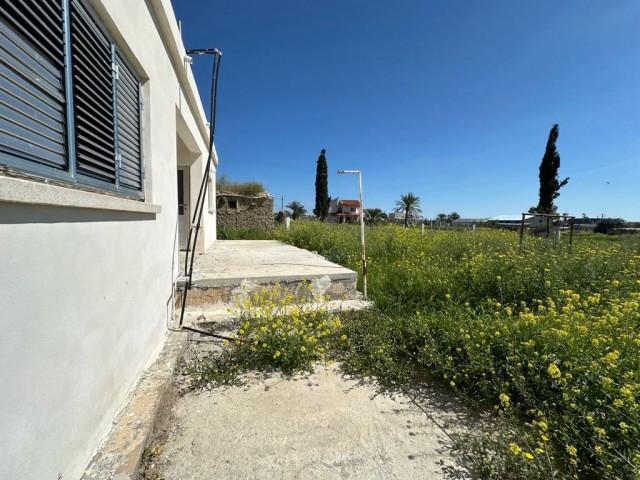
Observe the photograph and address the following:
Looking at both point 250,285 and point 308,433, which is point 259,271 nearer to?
point 250,285

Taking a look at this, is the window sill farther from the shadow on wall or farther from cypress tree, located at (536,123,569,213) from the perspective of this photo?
cypress tree, located at (536,123,569,213)

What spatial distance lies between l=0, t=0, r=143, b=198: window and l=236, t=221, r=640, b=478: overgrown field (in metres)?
2.49

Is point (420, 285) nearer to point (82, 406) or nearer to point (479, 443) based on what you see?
point (479, 443)

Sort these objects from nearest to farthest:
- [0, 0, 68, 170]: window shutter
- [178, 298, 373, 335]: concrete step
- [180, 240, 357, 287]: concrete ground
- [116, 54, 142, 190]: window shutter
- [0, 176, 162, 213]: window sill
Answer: [0, 176, 162, 213]: window sill → [0, 0, 68, 170]: window shutter → [116, 54, 142, 190]: window shutter → [178, 298, 373, 335]: concrete step → [180, 240, 357, 287]: concrete ground

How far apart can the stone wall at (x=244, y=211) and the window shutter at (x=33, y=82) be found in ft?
34.3

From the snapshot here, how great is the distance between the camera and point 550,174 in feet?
84.5

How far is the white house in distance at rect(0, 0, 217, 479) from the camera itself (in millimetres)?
1049

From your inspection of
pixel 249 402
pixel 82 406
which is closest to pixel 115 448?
pixel 82 406

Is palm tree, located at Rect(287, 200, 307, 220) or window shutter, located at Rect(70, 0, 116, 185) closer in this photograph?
window shutter, located at Rect(70, 0, 116, 185)

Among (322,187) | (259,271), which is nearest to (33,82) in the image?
(259,271)

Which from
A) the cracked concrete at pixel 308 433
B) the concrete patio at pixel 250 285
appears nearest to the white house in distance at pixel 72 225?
the cracked concrete at pixel 308 433

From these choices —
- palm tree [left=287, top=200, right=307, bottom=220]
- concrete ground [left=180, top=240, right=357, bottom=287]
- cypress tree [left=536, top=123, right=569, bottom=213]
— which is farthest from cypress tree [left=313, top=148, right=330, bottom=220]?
concrete ground [left=180, top=240, right=357, bottom=287]

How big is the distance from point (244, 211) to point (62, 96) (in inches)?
425

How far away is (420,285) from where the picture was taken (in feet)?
14.7
